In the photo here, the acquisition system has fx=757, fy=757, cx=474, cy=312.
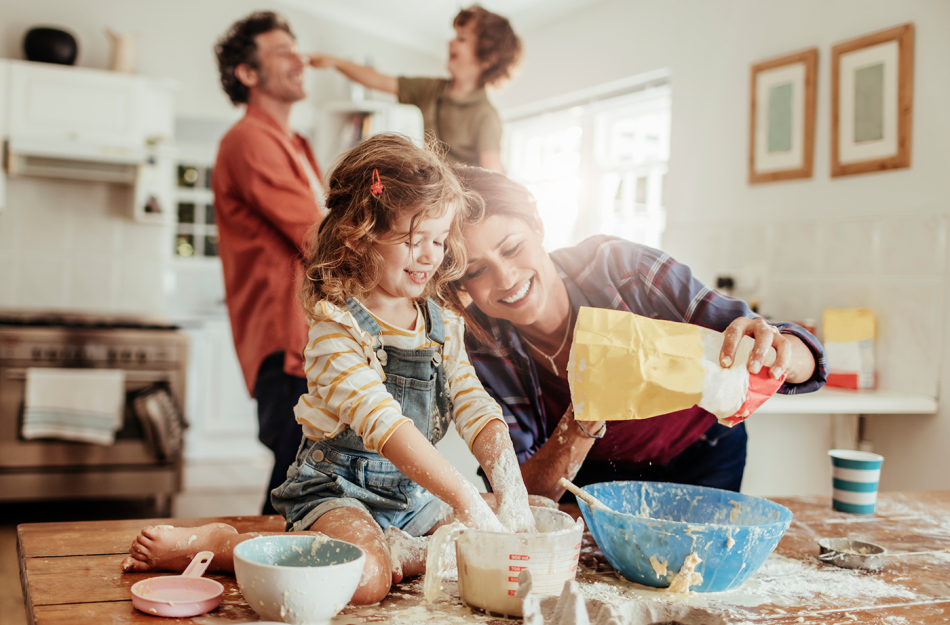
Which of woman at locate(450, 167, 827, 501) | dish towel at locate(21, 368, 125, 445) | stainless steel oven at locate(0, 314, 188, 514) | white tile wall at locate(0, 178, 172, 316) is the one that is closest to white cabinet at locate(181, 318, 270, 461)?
white tile wall at locate(0, 178, 172, 316)

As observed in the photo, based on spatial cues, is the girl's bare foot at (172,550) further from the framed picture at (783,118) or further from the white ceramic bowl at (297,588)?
the framed picture at (783,118)

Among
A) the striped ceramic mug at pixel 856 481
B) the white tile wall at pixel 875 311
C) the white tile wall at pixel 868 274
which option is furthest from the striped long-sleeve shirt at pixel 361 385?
the white tile wall at pixel 868 274

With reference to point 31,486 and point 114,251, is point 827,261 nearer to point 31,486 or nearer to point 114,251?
point 31,486

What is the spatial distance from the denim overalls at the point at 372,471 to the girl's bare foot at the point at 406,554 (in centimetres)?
6

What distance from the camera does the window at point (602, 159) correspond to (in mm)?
2590

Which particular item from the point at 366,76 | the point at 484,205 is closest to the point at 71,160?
the point at 366,76

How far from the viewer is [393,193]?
0.92 metres

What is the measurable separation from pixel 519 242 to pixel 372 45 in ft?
12.3

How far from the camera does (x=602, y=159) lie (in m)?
3.05

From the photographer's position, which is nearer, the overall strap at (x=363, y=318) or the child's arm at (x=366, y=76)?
the overall strap at (x=363, y=318)

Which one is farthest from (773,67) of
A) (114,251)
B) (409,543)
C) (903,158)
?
(114,251)

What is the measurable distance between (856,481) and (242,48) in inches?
56.6

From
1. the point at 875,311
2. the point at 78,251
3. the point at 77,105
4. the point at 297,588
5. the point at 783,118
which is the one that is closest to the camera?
the point at 297,588

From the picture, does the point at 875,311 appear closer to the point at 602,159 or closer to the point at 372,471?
the point at 602,159
